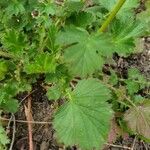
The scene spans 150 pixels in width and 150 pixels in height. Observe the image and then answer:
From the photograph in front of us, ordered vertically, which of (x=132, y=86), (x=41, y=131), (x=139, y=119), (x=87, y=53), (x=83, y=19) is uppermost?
(x=83, y=19)

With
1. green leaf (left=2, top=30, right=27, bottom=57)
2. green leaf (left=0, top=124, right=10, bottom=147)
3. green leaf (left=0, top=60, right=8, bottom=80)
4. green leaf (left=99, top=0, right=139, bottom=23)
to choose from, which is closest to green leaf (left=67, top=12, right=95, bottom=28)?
green leaf (left=99, top=0, right=139, bottom=23)

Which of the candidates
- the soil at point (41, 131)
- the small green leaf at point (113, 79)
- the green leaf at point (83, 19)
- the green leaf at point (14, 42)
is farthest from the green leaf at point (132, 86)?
the green leaf at point (14, 42)

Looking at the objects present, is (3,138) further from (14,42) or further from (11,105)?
(14,42)

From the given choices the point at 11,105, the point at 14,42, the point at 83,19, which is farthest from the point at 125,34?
the point at 11,105

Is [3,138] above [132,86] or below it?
Result: below

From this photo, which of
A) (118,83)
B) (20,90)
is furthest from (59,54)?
(118,83)

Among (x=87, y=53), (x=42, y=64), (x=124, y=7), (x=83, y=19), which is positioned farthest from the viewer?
(x=124, y=7)

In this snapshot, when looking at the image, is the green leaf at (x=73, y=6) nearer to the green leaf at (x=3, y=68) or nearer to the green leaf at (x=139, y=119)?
the green leaf at (x=3, y=68)

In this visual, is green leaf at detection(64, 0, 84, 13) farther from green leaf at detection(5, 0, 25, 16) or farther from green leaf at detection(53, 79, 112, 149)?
green leaf at detection(53, 79, 112, 149)
